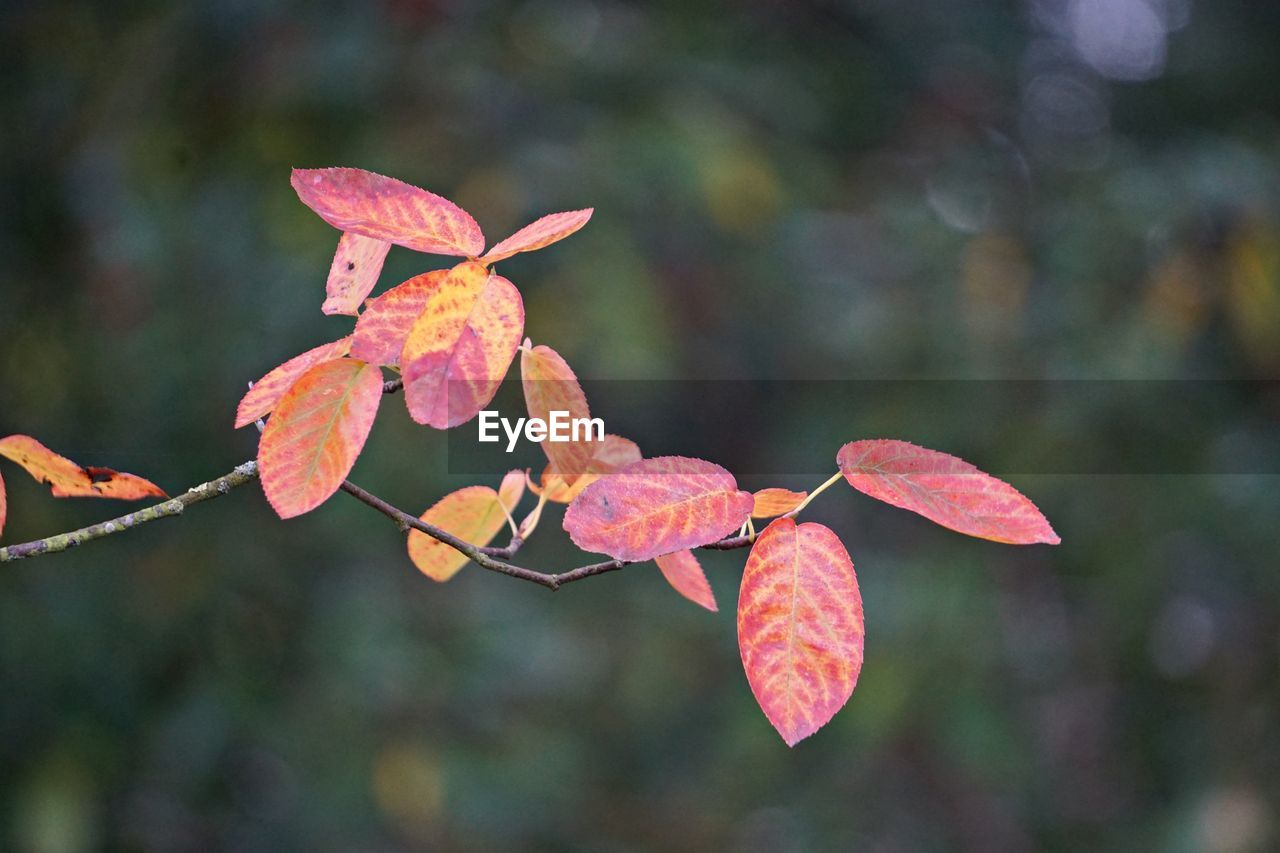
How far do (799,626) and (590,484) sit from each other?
0.12 m

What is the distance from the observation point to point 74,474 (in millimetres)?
632

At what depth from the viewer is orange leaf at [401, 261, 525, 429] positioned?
0.51 metres

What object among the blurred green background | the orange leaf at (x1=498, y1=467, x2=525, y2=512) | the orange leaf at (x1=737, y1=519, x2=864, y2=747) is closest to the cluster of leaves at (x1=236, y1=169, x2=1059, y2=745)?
the orange leaf at (x1=737, y1=519, x2=864, y2=747)

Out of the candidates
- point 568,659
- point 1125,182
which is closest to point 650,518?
point 568,659

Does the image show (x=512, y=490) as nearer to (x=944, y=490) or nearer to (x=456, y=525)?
(x=456, y=525)

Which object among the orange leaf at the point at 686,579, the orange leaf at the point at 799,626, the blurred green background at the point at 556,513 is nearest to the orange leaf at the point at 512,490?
the orange leaf at the point at 686,579

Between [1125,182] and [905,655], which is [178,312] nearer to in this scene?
[905,655]

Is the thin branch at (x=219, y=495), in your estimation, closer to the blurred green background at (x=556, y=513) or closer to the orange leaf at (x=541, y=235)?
the orange leaf at (x=541, y=235)

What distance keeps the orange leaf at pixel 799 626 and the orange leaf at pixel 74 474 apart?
32 centimetres

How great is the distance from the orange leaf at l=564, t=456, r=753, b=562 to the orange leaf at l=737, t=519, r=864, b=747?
0.09 feet

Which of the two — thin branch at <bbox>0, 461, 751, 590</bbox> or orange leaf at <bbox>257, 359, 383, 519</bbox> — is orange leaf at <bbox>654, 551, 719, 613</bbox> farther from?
orange leaf at <bbox>257, 359, 383, 519</bbox>

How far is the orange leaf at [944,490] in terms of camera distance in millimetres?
523

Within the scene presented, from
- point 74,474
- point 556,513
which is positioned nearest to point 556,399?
point 74,474

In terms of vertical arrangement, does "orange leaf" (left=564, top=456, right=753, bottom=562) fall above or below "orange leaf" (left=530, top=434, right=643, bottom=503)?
above
